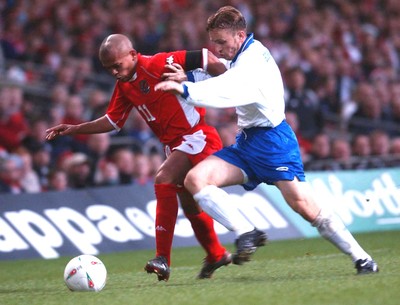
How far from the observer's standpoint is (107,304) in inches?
245

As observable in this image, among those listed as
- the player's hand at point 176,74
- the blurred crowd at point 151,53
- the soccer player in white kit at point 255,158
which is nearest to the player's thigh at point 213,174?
the soccer player in white kit at point 255,158

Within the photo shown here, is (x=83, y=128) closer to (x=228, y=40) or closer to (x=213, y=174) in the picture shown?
(x=213, y=174)

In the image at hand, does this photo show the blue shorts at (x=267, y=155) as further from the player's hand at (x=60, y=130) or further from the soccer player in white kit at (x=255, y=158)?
the player's hand at (x=60, y=130)

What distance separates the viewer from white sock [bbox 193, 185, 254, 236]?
7043 mm

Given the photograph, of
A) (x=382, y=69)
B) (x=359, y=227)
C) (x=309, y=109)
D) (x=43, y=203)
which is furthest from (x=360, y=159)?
(x=43, y=203)

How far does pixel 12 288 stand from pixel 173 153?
5.65 feet

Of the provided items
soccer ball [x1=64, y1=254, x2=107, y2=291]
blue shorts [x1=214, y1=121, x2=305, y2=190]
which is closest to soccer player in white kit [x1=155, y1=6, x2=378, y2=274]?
blue shorts [x1=214, y1=121, x2=305, y2=190]

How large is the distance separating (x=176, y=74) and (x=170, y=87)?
0.53 metres

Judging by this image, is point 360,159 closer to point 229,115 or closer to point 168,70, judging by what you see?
point 229,115

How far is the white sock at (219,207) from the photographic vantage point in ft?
23.1

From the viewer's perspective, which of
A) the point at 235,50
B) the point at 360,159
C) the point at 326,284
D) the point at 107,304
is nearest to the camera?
the point at 107,304

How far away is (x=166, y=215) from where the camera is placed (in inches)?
307

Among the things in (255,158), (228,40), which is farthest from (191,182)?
(228,40)

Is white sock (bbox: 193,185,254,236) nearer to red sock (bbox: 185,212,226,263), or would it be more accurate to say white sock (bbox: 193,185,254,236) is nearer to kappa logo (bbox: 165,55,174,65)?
red sock (bbox: 185,212,226,263)
